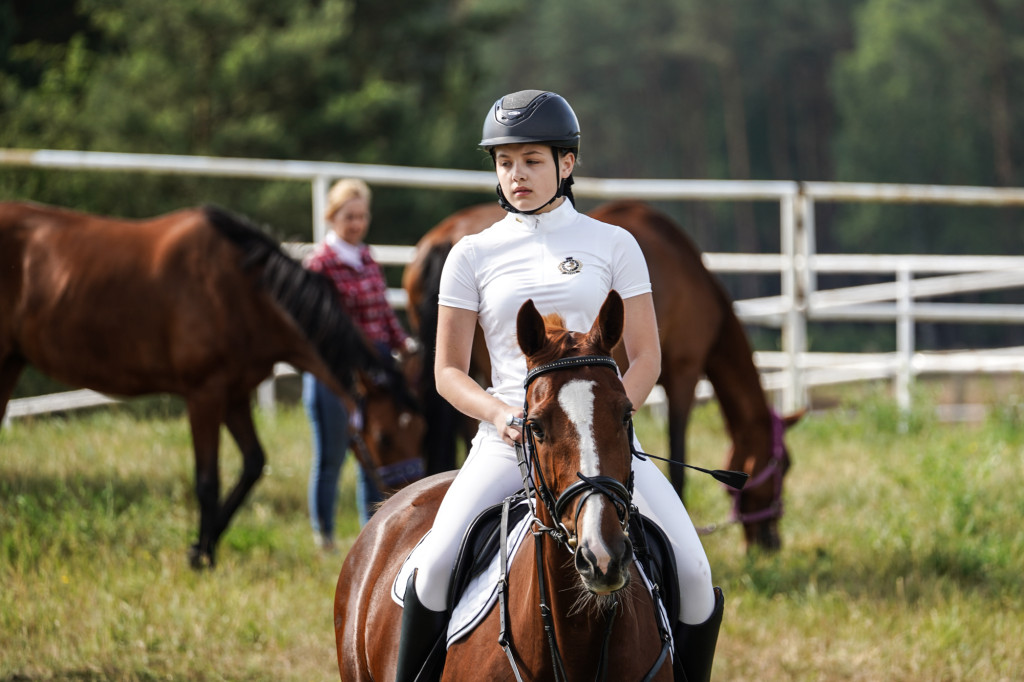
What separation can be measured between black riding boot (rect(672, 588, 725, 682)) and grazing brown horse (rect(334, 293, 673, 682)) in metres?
0.21

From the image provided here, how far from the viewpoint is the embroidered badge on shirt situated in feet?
8.29

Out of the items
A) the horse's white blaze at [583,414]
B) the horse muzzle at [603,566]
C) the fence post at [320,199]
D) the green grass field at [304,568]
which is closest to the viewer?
the horse muzzle at [603,566]

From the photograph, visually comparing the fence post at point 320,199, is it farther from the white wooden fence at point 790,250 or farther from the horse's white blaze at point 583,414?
the horse's white blaze at point 583,414

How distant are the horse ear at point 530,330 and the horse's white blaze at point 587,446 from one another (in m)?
0.13

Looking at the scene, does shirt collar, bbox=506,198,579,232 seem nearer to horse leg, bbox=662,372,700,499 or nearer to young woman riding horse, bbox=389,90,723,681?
young woman riding horse, bbox=389,90,723,681

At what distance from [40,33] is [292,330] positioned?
16.0m

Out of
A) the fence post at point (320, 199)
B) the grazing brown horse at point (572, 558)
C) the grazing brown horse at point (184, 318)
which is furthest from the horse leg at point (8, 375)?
the grazing brown horse at point (572, 558)

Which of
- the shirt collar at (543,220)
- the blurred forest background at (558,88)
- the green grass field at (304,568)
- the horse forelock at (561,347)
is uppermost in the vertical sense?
the blurred forest background at (558,88)

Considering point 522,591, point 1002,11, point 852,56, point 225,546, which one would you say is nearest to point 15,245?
point 225,546

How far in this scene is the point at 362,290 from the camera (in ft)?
20.0

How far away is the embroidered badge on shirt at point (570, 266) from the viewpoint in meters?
2.53

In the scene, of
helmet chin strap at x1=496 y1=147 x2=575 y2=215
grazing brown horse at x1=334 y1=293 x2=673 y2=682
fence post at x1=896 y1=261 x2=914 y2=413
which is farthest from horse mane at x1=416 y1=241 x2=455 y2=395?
fence post at x1=896 y1=261 x2=914 y2=413

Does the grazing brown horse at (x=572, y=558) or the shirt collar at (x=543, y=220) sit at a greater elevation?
the shirt collar at (x=543, y=220)

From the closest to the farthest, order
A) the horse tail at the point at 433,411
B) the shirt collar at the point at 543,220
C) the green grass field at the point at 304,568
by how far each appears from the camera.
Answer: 1. the shirt collar at the point at 543,220
2. the green grass field at the point at 304,568
3. the horse tail at the point at 433,411
